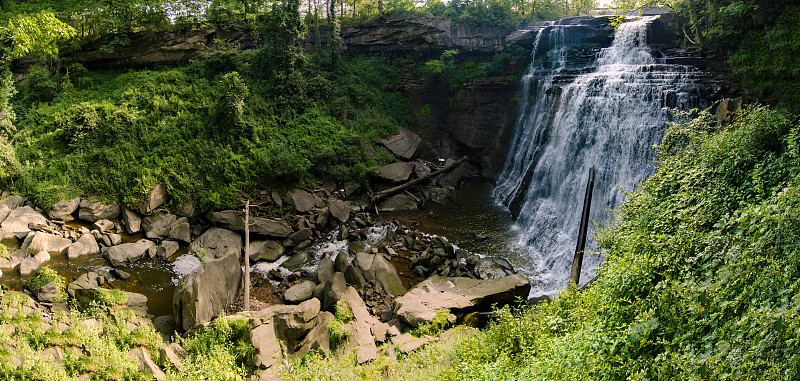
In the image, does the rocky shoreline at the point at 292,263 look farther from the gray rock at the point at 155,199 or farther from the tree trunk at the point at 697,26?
the tree trunk at the point at 697,26

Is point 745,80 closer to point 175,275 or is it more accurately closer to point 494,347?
point 494,347

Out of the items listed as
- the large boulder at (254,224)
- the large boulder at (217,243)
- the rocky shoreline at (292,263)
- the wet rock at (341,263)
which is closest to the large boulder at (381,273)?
the rocky shoreline at (292,263)

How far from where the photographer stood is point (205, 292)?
13.9m

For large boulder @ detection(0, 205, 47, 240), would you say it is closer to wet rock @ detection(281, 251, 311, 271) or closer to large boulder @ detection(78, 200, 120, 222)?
large boulder @ detection(78, 200, 120, 222)

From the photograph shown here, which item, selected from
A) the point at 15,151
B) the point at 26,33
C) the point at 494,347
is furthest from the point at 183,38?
the point at 494,347

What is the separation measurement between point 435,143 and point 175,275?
62.0ft

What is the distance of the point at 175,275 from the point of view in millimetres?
17031

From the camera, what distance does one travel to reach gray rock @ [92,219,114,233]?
18719 mm

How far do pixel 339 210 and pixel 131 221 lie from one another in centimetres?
992

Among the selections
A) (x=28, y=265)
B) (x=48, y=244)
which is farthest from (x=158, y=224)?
(x=28, y=265)

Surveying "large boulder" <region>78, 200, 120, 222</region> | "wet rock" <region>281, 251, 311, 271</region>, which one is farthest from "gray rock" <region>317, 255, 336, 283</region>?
"large boulder" <region>78, 200, 120, 222</region>

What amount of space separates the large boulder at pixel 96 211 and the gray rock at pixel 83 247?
140 centimetres

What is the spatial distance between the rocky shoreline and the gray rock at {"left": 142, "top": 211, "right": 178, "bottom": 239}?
5cm

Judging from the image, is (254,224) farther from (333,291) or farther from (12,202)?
(12,202)
